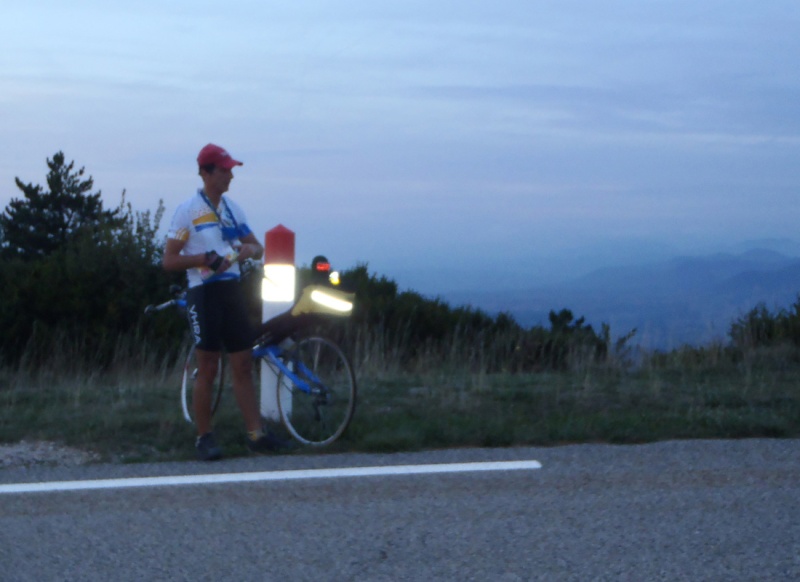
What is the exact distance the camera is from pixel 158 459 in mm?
6613

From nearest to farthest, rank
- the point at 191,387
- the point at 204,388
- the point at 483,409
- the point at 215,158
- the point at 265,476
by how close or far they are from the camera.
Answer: the point at 265,476 < the point at 215,158 < the point at 204,388 < the point at 191,387 < the point at 483,409

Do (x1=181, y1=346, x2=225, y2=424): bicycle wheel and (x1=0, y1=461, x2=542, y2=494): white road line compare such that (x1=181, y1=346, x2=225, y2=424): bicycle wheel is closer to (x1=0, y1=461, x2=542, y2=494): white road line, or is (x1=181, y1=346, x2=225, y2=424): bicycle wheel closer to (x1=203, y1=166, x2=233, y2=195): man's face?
(x1=203, y1=166, x2=233, y2=195): man's face

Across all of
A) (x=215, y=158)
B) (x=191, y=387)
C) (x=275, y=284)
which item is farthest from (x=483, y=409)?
(x=215, y=158)

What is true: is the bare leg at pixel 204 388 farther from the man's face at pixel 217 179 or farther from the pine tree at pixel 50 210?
the pine tree at pixel 50 210

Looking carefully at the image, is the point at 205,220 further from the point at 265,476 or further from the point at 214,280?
the point at 265,476

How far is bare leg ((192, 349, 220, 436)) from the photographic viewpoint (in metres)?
6.82

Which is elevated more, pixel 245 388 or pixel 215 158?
pixel 215 158

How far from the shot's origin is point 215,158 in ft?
22.0

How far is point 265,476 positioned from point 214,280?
4.48 feet

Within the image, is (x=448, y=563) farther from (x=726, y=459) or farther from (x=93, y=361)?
(x=93, y=361)

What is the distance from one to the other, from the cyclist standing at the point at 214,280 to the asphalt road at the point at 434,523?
0.49m

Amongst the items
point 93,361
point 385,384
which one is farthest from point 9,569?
point 93,361

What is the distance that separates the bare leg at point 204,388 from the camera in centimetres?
682

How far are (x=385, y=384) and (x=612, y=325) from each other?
6.07m
